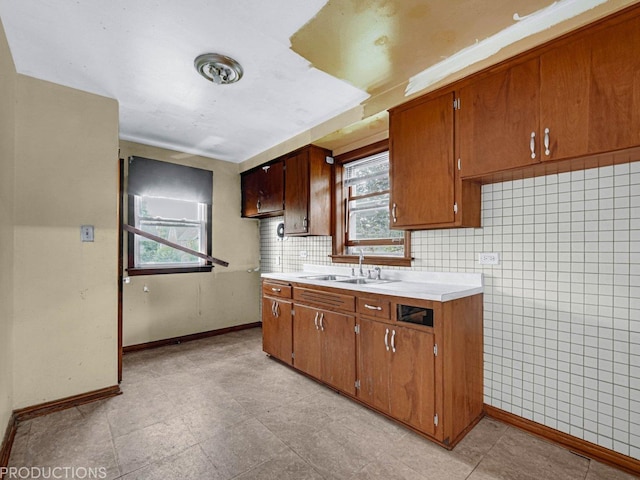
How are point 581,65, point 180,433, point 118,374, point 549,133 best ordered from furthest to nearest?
point 118,374 → point 180,433 → point 549,133 → point 581,65

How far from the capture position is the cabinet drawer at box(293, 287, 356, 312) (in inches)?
98.0

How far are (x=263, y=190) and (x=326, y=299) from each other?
2103mm

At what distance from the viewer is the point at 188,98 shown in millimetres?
2750

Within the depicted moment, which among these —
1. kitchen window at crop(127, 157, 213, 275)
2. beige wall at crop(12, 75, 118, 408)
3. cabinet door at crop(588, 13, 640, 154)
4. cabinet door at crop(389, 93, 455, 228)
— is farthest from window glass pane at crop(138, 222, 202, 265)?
cabinet door at crop(588, 13, 640, 154)

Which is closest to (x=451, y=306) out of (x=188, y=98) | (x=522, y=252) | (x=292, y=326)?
(x=522, y=252)

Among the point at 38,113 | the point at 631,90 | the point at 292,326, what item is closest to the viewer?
the point at 631,90

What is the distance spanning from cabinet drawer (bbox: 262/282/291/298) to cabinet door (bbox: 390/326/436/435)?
4.32 feet

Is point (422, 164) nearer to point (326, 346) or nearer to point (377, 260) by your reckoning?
point (377, 260)

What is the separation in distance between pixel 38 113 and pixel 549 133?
359 centimetres

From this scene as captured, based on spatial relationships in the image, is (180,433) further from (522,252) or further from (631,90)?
(631,90)

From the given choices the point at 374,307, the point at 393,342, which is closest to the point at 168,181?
the point at 374,307

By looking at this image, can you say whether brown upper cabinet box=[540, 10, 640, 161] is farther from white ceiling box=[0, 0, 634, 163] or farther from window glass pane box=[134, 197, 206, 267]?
window glass pane box=[134, 197, 206, 267]

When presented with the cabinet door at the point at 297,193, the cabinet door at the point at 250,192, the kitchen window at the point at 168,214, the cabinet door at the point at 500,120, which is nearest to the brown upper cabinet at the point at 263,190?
the cabinet door at the point at 250,192

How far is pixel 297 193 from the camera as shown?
3.60 meters
